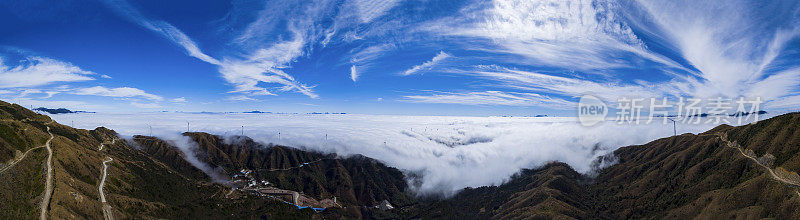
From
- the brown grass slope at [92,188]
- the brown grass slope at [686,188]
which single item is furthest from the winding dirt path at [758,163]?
the brown grass slope at [92,188]

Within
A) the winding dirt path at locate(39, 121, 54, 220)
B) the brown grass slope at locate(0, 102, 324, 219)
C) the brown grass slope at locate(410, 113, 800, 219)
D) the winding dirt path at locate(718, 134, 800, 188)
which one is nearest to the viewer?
the winding dirt path at locate(39, 121, 54, 220)

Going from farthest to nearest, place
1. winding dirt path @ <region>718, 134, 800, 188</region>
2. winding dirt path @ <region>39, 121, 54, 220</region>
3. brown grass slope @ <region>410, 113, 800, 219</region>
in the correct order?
1. brown grass slope @ <region>410, 113, 800, 219</region>
2. winding dirt path @ <region>718, 134, 800, 188</region>
3. winding dirt path @ <region>39, 121, 54, 220</region>

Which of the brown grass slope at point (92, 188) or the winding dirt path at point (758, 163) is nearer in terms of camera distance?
the brown grass slope at point (92, 188)

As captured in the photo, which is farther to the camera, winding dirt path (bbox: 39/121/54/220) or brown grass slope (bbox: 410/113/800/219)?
brown grass slope (bbox: 410/113/800/219)

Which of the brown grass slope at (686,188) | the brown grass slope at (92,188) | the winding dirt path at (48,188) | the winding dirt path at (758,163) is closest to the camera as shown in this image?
the winding dirt path at (48,188)

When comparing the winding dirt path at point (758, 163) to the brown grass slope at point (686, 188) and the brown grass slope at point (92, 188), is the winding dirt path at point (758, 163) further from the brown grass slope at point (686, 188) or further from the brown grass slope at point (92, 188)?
the brown grass slope at point (92, 188)

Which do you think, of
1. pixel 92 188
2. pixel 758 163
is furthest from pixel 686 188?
pixel 92 188

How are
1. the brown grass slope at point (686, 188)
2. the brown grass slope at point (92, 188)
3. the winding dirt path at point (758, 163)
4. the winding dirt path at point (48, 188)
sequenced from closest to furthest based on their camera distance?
the winding dirt path at point (48, 188), the brown grass slope at point (92, 188), the winding dirt path at point (758, 163), the brown grass slope at point (686, 188)

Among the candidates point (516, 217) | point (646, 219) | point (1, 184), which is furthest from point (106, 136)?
point (646, 219)

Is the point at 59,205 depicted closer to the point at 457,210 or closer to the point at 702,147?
the point at 457,210

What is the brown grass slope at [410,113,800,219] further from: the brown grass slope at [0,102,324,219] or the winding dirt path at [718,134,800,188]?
the brown grass slope at [0,102,324,219]

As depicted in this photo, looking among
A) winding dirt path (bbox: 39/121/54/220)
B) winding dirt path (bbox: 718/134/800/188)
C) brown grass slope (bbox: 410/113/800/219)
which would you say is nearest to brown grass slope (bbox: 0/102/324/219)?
winding dirt path (bbox: 39/121/54/220)
